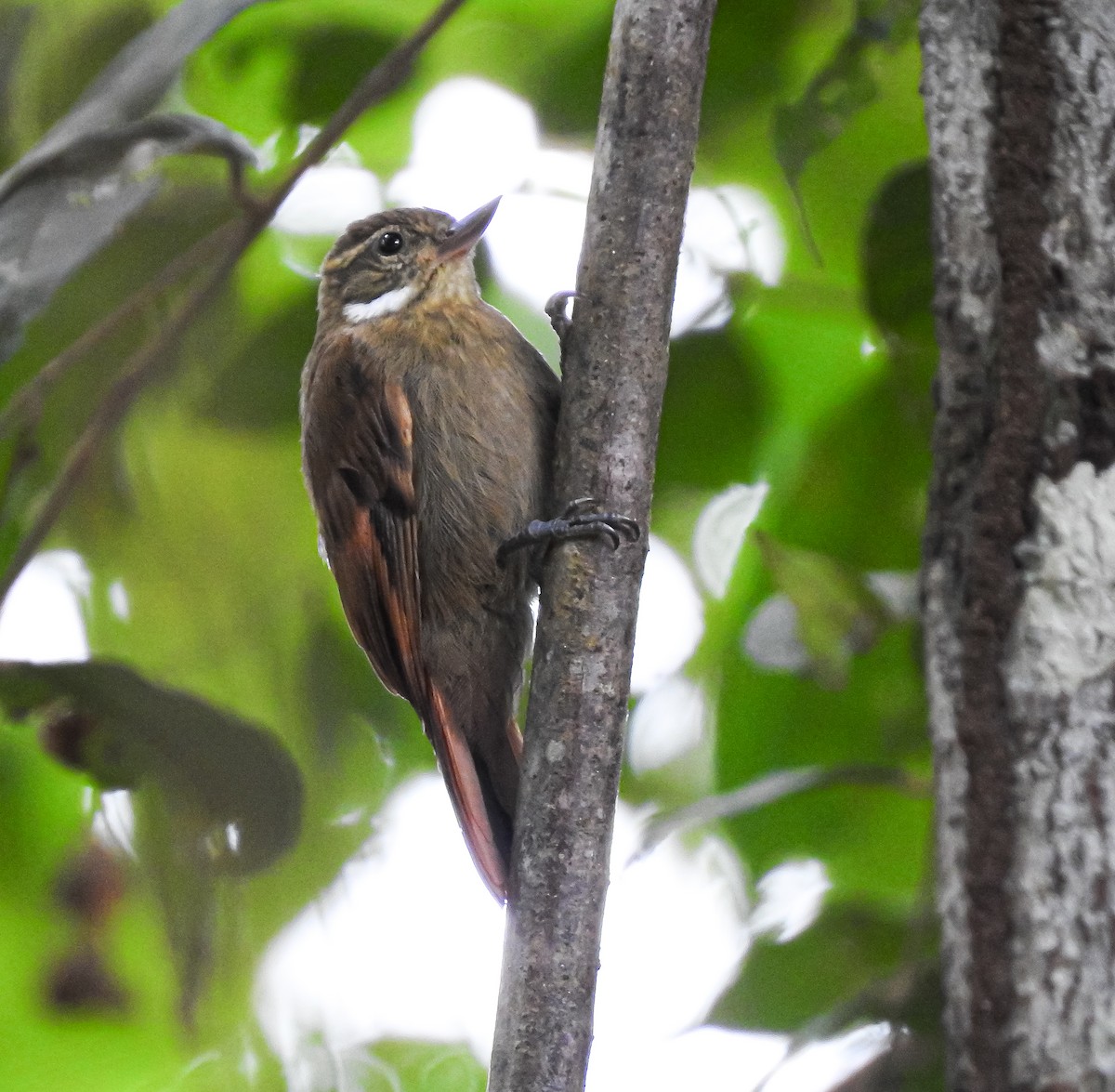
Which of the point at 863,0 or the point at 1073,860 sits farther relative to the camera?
the point at 863,0

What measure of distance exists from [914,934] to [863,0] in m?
1.61

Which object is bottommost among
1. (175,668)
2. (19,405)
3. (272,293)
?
(175,668)

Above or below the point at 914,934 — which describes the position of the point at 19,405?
above

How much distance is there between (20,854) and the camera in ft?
8.50

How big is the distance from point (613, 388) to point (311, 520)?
50.8 inches

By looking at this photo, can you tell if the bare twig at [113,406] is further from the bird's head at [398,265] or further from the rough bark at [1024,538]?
the rough bark at [1024,538]

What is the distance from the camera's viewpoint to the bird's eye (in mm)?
3213

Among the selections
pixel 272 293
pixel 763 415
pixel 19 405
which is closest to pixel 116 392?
pixel 19 405

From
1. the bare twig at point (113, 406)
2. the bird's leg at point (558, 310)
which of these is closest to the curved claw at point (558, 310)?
the bird's leg at point (558, 310)

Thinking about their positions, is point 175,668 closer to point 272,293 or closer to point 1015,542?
point 272,293

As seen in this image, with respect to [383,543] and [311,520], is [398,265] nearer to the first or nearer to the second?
[311,520]

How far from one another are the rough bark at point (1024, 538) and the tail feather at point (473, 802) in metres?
1.03

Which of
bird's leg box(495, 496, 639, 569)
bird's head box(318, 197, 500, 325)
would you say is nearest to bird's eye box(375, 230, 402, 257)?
bird's head box(318, 197, 500, 325)

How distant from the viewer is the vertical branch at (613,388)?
173cm
